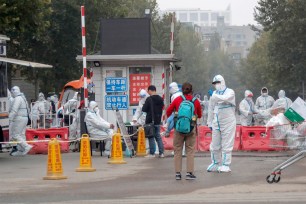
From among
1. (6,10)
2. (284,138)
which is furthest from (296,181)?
(6,10)

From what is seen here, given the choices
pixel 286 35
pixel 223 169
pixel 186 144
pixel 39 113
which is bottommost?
pixel 223 169

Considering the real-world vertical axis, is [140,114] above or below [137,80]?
below

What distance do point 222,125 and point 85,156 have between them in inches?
118

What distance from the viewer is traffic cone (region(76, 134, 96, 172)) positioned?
19438mm

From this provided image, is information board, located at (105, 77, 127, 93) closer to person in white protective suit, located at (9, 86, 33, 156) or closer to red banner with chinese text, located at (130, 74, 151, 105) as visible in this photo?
red banner with chinese text, located at (130, 74, 151, 105)

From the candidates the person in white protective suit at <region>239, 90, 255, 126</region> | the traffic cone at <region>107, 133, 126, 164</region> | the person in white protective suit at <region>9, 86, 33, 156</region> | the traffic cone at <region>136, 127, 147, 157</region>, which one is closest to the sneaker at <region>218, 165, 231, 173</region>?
the traffic cone at <region>107, 133, 126, 164</region>

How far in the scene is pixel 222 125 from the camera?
18.6 meters

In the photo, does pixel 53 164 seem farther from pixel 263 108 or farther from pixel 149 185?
pixel 263 108

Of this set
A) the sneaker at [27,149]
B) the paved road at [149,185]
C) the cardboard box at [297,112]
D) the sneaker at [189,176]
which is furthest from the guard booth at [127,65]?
the cardboard box at [297,112]

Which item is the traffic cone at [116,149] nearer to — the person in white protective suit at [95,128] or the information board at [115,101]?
the person in white protective suit at [95,128]

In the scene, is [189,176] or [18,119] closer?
[189,176]

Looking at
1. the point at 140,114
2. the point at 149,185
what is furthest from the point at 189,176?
the point at 140,114

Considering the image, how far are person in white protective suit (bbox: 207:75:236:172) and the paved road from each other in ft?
1.20

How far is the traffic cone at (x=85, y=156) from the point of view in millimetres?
19438
